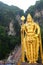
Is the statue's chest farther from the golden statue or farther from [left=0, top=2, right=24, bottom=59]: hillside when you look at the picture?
[left=0, top=2, right=24, bottom=59]: hillside

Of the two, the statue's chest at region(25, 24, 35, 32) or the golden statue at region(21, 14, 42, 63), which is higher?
the statue's chest at region(25, 24, 35, 32)

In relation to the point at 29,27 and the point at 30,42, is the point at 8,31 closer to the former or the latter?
the point at 29,27

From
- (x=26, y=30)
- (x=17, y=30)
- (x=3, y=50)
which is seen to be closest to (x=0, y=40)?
(x=3, y=50)

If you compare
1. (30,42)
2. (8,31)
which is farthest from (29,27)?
(8,31)

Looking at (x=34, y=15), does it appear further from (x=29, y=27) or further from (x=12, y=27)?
(x=29, y=27)

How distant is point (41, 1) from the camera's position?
3644 cm

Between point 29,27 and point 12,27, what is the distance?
2260cm

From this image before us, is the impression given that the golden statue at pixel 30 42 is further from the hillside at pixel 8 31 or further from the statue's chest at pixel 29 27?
the hillside at pixel 8 31

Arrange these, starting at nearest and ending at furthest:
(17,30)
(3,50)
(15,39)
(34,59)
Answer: (34,59), (3,50), (15,39), (17,30)

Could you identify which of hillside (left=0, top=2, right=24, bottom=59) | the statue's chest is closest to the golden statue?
the statue's chest

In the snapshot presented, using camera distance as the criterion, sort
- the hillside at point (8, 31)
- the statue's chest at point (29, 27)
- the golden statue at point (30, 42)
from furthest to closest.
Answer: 1. the hillside at point (8, 31)
2. the statue's chest at point (29, 27)
3. the golden statue at point (30, 42)

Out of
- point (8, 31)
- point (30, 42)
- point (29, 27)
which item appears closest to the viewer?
point (30, 42)

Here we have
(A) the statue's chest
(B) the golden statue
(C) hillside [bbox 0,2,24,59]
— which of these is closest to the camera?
(B) the golden statue

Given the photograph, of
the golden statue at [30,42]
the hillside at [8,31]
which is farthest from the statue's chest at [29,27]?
the hillside at [8,31]
